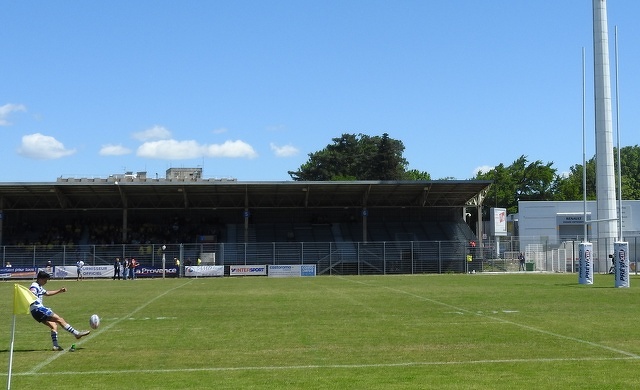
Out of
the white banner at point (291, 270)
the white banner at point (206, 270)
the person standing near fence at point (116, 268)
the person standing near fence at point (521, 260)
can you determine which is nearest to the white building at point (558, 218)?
the person standing near fence at point (521, 260)

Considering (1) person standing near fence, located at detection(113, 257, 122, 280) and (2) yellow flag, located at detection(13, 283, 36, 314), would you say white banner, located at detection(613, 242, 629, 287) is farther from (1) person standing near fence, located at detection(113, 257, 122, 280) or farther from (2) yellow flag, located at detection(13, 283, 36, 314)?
(1) person standing near fence, located at detection(113, 257, 122, 280)

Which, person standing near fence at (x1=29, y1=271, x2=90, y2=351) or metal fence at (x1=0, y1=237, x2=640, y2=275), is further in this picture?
metal fence at (x1=0, y1=237, x2=640, y2=275)

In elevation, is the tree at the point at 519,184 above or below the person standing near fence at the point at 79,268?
above

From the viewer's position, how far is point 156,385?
11.2 m

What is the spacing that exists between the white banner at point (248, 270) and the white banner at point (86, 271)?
9.33 meters

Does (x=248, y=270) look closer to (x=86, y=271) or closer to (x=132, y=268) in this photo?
(x=132, y=268)

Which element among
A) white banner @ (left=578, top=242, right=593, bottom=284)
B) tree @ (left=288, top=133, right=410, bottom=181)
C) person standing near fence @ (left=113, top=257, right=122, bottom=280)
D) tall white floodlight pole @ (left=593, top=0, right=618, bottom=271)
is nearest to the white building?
tall white floodlight pole @ (left=593, top=0, right=618, bottom=271)

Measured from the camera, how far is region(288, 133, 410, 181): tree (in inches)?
4919

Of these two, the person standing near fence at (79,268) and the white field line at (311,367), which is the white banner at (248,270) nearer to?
the person standing near fence at (79,268)

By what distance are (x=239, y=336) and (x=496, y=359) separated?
242 inches

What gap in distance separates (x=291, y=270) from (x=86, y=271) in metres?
15.5

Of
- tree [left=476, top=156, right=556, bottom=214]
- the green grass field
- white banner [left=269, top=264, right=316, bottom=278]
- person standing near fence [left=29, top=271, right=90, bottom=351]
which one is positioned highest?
tree [left=476, top=156, right=556, bottom=214]

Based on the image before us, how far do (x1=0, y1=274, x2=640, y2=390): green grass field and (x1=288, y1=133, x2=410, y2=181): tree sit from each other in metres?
98.8

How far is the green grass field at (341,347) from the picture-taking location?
451 inches
